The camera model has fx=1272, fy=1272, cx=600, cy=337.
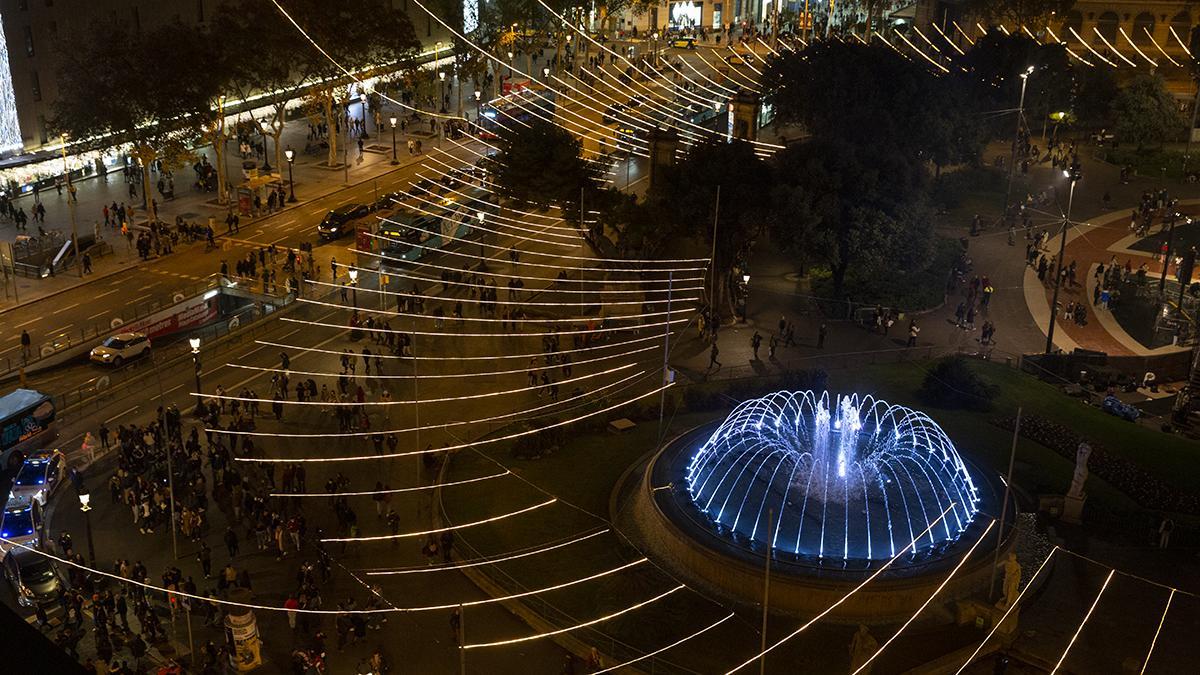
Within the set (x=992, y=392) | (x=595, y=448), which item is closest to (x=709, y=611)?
(x=595, y=448)

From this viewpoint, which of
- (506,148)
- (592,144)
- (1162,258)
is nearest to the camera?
(506,148)

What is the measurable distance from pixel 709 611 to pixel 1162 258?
40191 millimetres

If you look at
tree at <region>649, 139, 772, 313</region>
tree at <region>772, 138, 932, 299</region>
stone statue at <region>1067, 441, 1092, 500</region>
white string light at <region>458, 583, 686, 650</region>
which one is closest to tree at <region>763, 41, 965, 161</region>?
tree at <region>772, 138, 932, 299</region>

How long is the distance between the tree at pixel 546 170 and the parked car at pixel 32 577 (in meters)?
26.4

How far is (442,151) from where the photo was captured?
78875 mm

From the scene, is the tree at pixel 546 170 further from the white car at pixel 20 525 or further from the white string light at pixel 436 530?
the white car at pixel 20 525

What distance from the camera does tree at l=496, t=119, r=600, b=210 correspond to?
54.3 metres

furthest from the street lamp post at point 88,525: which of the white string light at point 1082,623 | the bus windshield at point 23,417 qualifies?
the white string light at point 1082,623

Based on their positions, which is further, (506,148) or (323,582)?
(506,148)

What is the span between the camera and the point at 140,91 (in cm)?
6034

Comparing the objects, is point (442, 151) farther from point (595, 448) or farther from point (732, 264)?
point (595, 448)

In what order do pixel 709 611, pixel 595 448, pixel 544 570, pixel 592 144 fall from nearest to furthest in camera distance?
pixel 709 611, pixel 544 570, pixel 595 448, pixel 592 144

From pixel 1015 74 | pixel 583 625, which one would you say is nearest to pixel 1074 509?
pixel 583 625

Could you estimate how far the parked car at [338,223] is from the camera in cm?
6256
